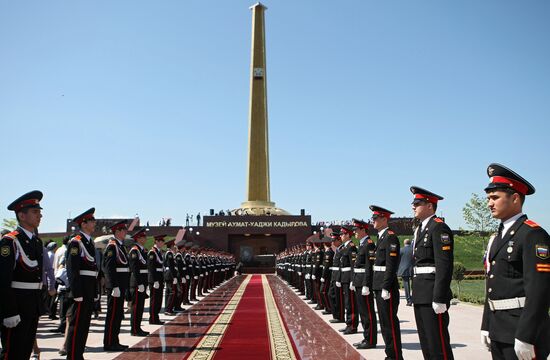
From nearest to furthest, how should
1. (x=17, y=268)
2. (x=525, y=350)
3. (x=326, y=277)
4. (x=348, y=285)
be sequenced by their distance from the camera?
(x=525, y=350) → (x=17, y=268) → (x=348, y=285) → (x=326, y=277)

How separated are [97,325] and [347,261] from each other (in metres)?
5.85

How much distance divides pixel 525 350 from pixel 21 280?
4.68m

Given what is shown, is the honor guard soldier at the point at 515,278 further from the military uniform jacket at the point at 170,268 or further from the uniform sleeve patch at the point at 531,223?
the military uniform jacket at the point at 170,268

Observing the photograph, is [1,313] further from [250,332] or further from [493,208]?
[250,332]

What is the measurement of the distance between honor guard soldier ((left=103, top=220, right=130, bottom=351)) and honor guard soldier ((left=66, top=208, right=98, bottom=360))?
44.0 inches

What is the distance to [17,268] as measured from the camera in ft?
16.9

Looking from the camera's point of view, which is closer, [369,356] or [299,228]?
[369,356]

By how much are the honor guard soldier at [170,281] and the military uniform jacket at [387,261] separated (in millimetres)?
7292

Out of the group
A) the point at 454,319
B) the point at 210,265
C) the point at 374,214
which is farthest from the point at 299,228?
the point at 374,214

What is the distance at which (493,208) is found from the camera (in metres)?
3.70

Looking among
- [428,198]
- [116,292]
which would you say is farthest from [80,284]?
A: [428,198]

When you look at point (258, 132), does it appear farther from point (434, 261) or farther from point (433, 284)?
point (433, 284)

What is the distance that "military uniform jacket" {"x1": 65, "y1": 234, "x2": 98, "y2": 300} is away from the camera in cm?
658

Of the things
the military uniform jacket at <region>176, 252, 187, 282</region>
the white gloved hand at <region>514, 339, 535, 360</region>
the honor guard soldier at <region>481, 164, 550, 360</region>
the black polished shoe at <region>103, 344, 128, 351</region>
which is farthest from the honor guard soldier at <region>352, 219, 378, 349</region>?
the military uniform jacket at <region>176, 252, 187, 282</region>
